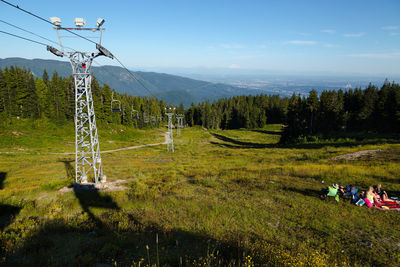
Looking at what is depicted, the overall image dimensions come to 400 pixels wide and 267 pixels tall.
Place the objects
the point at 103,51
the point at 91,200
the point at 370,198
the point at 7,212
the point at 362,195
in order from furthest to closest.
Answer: the point at 103,51, the point at 91,200, the point at 7,212, the point at 362,195, the point at 370,198

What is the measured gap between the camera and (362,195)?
11766 millimetres

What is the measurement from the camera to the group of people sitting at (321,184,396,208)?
451 inches

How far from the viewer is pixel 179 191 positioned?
15461mm

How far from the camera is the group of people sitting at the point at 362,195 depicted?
1145cm

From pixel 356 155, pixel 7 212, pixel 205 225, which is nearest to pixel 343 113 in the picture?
pixel 356 155

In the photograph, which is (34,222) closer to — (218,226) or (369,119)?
(218,226)

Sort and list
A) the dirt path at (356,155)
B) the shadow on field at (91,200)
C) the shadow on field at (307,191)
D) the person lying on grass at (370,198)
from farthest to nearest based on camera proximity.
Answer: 1. the dirt path at (356,155)
2. the shadow on field at (307,191)
3. the shadow on field at (91,200)
4. the person lying on grass at (370,198)

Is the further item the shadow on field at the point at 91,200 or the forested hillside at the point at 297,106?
the forested hillside at the point at 297,106

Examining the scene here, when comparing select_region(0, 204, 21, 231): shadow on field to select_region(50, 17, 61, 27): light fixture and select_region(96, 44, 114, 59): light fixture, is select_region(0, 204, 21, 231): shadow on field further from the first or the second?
select_region(50, 17, 61, 27): light fixture

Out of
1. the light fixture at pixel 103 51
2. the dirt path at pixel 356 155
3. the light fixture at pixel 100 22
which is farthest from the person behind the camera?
the dirt path at pixel 356 155

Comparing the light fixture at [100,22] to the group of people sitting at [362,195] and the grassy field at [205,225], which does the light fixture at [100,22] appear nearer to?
the grassy field at [205,225]

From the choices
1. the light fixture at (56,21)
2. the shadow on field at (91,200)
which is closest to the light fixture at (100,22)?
the light fixture at (56,21)

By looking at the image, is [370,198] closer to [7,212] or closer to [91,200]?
[91,200]

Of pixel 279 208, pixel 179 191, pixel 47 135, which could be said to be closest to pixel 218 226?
pixel 279 208
